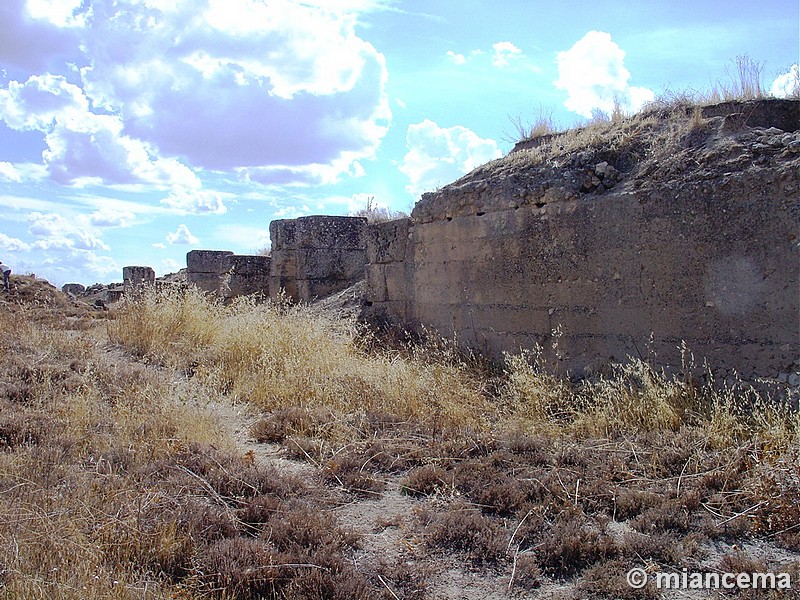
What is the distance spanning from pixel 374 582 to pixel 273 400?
3376 mm

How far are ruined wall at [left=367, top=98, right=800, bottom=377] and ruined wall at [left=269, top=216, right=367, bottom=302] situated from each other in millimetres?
4677

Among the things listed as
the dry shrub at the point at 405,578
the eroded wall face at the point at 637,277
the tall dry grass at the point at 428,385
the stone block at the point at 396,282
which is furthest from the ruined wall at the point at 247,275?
the dry shrub at the point at 405,578

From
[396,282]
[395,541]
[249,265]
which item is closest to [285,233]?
[249,265]

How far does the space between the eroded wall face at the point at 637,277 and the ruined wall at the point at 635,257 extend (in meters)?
0.01

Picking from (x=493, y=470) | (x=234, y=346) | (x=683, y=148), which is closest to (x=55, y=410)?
(x=234, y=346)

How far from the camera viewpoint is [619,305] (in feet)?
19.2

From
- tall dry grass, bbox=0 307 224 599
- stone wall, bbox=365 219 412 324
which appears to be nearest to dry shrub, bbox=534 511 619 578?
tall dry grass, bbox=0 307 224 599

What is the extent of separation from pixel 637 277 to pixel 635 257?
175 mm

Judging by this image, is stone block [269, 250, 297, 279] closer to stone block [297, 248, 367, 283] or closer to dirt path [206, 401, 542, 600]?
stone block [297, 248, 367, 283]

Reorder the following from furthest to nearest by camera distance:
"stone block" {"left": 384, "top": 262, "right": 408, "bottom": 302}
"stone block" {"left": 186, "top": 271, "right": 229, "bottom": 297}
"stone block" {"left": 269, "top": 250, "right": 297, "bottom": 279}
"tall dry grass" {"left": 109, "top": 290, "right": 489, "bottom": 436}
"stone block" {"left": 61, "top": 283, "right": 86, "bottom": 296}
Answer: "stone block" {"left": 61, "top": 283, "right": 86, "bottom": 296} → "stone block" {"left": 186, "top": 271, "right": 229, "bottom": 297} → "stone block" {"left": 269, "top": 250, "right": 297, "bottom": 279} → "stone block" {"left": 384, "top": 262, "right": 408, "bottom": 302} → "tall dry grass" {"left": 109, "top": 290, "right": 489, "bottom": 436}

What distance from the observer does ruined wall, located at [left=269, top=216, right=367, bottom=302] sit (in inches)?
484

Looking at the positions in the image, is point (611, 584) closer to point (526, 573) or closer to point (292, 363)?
point (526, 573)

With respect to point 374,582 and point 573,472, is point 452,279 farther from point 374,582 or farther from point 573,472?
point 374,582

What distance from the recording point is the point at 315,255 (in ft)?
40.5
